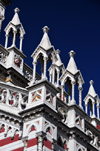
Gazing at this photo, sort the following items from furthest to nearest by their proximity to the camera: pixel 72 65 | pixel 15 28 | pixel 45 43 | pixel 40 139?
pixel 15 28 < pixel 72 65 < pixel 45 43 < pixel 40 139

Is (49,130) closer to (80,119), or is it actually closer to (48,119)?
(48,119)

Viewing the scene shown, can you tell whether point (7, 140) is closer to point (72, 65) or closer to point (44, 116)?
point (44, 116)

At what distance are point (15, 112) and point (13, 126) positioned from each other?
24.9 inches

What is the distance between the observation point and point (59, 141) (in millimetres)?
15195

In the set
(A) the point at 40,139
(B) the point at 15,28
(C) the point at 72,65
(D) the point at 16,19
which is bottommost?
(A) the point at 40,139

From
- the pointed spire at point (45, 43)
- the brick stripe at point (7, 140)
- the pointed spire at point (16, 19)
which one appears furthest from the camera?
the pointed spire at point (16, 19)

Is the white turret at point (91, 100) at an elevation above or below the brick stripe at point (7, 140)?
above

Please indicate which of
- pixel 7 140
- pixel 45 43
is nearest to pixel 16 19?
pixel 45 43

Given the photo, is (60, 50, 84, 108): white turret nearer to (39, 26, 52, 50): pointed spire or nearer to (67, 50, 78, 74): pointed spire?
(67, 50, 78, 74): pointed spire

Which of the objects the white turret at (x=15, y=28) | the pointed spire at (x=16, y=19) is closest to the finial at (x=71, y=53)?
the white turret at (x=15, y=28)

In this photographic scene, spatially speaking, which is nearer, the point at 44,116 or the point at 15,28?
the point at 44,116

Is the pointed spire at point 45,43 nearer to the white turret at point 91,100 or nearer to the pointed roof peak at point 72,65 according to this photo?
the pointed roof peak at point 72,65

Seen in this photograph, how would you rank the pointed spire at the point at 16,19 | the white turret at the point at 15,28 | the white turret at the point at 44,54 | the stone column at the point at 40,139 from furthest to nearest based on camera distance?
the pointed spire at the point at 16,19
the white turret at the point at 15,28
the white turret at the point at 44,54
the stone column at the point at 40,139

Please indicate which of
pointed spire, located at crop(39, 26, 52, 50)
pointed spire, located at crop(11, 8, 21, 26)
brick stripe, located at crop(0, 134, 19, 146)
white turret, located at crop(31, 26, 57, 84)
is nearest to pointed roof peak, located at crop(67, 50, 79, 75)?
white turret, located at crop(31, 26, 57, 84)
